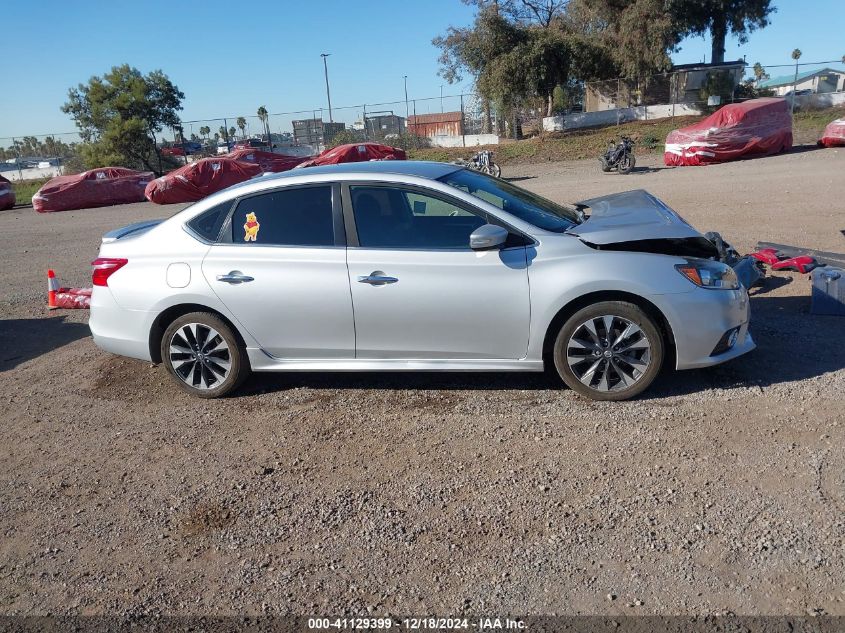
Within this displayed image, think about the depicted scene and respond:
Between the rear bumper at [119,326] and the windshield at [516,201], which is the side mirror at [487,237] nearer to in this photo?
the windshield at [516,201]

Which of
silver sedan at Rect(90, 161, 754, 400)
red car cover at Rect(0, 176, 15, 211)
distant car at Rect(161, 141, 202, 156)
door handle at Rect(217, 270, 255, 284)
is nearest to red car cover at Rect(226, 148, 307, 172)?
red car cover at Rect(0, 176, 15, 211)

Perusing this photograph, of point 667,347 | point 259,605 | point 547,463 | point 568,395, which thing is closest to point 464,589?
point 259,605

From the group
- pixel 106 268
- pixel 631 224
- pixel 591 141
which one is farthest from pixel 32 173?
pixel 631 224

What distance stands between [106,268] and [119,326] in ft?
1.58

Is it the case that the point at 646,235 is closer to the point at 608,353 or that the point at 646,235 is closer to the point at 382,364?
the point at 608,353

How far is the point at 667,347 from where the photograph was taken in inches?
190

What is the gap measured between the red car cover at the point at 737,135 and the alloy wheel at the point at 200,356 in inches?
835

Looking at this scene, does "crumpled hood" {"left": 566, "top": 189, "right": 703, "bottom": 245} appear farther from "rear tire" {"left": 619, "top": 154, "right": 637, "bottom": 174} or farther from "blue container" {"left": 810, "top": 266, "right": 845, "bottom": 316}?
"rear tire" {"left": 619, "top": 154, "right": 637, "bottom": 174}

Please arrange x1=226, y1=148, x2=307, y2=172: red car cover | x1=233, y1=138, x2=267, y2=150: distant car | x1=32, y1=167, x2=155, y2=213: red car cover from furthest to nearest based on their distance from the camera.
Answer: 1. x1=233, y1=138, x2=267, y2=150: distant car
2. x1=226, y1=148, x2=307, y2=172: red car cover
3. x1=32, y1=167, x2=155, y2=213: red car cover

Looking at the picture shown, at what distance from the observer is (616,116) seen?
36688mm

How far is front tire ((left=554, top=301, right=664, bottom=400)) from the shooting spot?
15.2 feet

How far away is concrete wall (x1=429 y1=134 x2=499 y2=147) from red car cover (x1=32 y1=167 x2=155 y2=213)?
17043 mm

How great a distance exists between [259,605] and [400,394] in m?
2.33

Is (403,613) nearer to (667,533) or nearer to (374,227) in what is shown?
(667,533)
